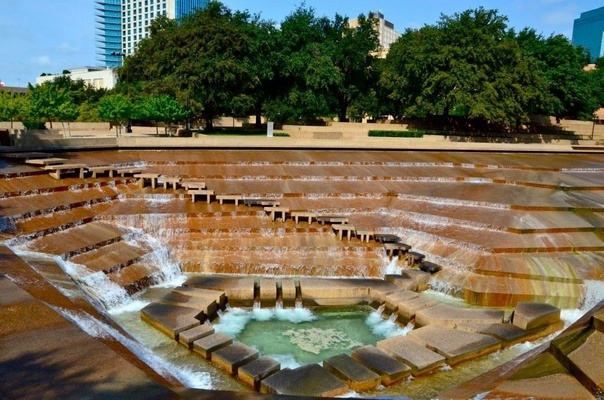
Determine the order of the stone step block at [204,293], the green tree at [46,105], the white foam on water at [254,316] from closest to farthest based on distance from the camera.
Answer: the white foam on water at [254,316], the stone step block at [204,293], the green tree at [46,105]

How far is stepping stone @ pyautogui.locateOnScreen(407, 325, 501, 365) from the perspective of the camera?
8.84m

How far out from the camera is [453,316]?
10305mm

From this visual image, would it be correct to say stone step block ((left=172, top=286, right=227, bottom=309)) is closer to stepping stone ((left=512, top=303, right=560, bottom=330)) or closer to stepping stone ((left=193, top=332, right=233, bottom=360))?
stepping stone ((left=193, top=332, right=233, bottom=360))

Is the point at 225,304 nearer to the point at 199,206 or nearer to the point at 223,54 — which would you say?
the point at 199,206

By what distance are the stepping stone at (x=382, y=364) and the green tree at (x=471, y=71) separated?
26.9 meters

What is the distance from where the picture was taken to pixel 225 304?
1134 centimetres

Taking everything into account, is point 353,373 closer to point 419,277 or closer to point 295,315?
point 295,315

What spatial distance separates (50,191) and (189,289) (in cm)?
683

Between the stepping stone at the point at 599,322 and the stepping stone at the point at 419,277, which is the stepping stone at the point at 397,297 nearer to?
the stepping stone at the point at 419,277

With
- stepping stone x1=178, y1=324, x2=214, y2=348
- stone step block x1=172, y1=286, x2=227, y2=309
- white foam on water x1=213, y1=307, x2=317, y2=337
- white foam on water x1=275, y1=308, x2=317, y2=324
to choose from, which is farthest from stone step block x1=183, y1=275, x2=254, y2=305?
stepping stone x1=178, y1=324, x2=214, y2=348

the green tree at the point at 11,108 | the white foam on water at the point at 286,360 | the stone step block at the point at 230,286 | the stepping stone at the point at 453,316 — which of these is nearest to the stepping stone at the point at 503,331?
the stepping stone at the point at 453,316

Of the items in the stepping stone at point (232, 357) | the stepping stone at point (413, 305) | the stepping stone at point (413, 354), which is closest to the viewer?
the stepping stone at point (232, 357)

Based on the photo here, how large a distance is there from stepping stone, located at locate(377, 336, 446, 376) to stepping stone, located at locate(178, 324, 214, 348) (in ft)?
10.8

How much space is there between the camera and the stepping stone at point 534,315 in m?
9.92
